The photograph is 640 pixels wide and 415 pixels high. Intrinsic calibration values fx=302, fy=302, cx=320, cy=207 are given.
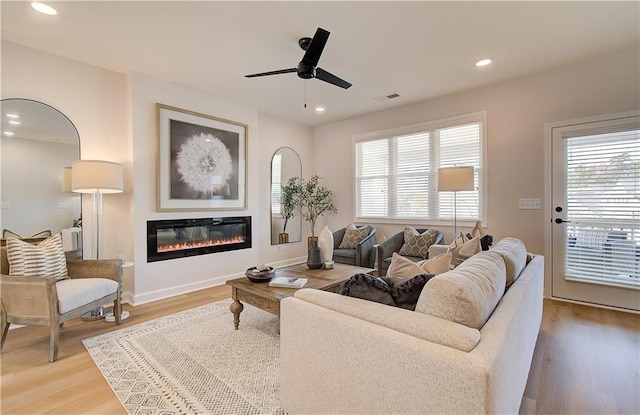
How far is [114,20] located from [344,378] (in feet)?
10.7

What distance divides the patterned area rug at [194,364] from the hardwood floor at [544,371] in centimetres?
14

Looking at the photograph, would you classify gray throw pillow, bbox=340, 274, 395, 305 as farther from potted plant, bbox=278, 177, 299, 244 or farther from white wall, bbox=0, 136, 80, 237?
potted plant, bbox=278, 177, 299, 244

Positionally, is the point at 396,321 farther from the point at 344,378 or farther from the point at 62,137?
the point at 62,137

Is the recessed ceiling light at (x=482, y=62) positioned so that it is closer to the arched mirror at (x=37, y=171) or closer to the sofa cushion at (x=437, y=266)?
the sofa cushion at (x=437, y=266)

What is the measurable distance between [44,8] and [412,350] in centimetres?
357

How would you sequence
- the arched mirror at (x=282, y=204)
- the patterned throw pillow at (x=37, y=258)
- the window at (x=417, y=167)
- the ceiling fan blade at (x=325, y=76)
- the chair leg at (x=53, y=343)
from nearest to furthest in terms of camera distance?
the chair leg at (x=53, y=343), the patterned throw pillow at (x=37, y=258), the ceiling fan blade at (x=325, y=76), the window at (x=417, y=167), the arched mirror at (x=282, y=204)

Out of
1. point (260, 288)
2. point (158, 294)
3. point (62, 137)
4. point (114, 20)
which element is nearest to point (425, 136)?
point (260, 288)

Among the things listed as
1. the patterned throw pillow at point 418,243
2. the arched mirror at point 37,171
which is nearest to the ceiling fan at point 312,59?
the arched mirror at point 37,171

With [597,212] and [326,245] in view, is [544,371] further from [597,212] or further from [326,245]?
[597,212]

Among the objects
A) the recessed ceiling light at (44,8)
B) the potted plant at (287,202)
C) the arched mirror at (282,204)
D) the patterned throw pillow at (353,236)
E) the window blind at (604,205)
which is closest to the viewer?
the recessed ceiling light at (44,8)

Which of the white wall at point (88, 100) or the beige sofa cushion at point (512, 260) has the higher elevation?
the white wall at point (88, 100)

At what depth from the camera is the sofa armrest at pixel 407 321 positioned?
1.04 meters

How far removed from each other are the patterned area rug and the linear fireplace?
1.04 meters

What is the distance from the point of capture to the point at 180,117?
399 cm
